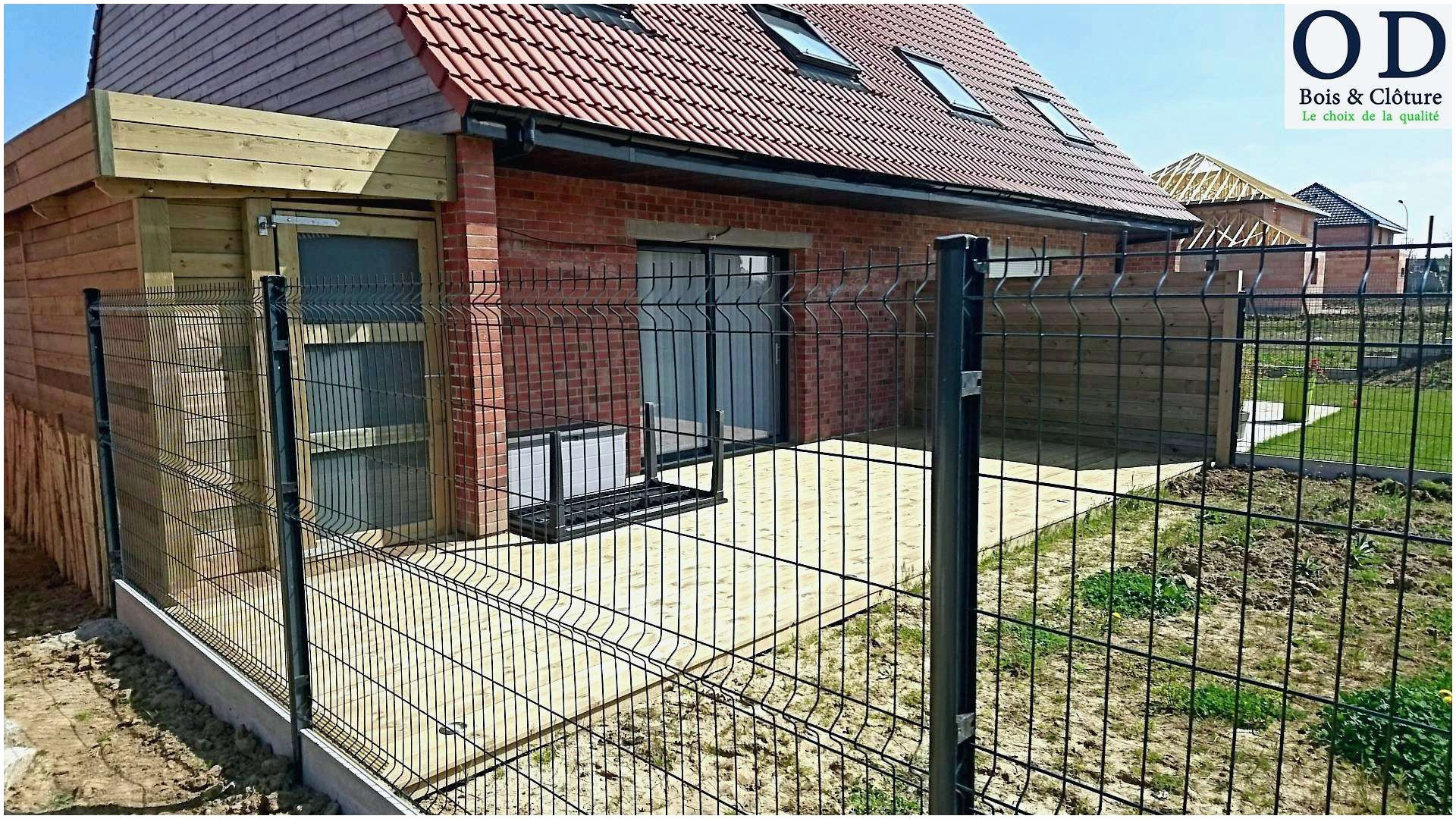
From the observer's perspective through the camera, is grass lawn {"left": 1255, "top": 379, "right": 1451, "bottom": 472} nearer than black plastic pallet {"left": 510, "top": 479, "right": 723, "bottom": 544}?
No

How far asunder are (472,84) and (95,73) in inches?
400

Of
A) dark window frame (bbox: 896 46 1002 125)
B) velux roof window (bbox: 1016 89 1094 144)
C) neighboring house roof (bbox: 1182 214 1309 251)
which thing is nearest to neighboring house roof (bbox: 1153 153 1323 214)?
neighboring house roof (bbox: 1182 214 1309 251)

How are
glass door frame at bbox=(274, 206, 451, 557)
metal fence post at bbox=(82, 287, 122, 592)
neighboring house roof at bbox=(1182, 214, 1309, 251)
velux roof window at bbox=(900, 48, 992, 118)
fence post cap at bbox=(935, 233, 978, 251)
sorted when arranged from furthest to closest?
neighboring house roof at bbox=(1182, 214, 1309, 251), velux roof window at bbox=(900, 48, 992, 118), metal fence post at bbox=(82, 287, 122, 592), glass door frame at bbox=(274, 206, 451, 557), fence post cap at bbox=(935, 233, 978, 251)

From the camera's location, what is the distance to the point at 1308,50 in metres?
8.47

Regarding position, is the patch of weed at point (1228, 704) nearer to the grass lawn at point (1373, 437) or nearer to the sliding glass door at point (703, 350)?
the sliding glass door at point (703, 350)

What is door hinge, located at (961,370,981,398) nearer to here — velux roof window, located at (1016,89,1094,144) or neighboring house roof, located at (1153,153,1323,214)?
velux roof window, located at (1016,89,1094,144)

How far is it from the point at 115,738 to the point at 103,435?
87.9 inches

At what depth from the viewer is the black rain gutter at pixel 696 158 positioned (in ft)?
19.7

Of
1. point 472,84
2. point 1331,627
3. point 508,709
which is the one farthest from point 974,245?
point 472,84

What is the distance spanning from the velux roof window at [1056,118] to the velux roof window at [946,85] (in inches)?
82.7

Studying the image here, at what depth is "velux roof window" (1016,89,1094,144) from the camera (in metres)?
14.4

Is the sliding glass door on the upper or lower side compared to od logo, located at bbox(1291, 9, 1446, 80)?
lower

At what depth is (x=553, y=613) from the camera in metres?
4.55

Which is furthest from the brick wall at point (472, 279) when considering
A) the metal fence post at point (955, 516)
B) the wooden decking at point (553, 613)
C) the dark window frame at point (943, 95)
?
the dark window frame at point (943, 95)
